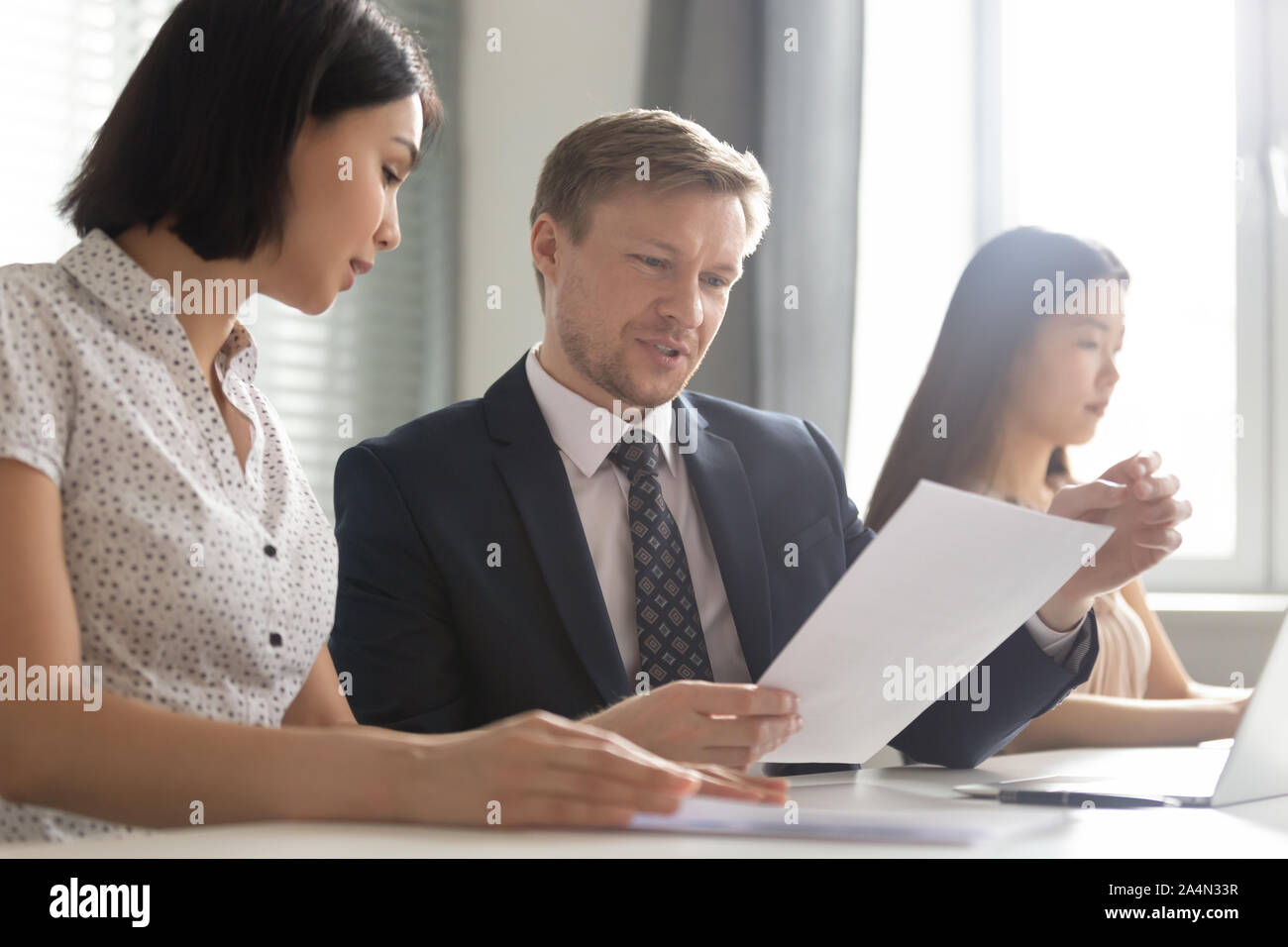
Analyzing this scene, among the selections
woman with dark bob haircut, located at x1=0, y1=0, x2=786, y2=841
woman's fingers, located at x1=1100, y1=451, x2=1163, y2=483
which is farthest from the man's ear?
woman's fingers, located at x1=1100, y1=451, x2=1163, y2=483

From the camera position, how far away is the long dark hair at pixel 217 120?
1.03m

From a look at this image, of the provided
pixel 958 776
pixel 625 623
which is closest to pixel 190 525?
pixel 625 623

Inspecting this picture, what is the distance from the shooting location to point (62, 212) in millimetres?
1112

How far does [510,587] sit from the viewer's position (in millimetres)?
1438

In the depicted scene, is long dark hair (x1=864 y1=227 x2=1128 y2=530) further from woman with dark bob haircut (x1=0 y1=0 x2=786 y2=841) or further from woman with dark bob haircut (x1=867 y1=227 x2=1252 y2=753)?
woman with dark bob haircut (x1=0 y1=0 x2=786 y2=841)

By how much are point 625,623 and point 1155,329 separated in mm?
1990

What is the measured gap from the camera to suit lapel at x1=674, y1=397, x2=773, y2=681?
1.48 meters

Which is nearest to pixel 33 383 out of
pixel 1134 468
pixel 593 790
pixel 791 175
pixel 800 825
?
pixel 593 790

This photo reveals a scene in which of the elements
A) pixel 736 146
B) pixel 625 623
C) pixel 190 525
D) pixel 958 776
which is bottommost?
pixel 958 776

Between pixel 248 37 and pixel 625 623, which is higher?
pixel 248 37

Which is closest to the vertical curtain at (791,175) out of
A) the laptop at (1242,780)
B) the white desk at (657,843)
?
the laptop at (1242,780)

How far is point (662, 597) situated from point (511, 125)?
1.97 meters

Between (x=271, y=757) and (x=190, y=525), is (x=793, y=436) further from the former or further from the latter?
(x=271, y=757)

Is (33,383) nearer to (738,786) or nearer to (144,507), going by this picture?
(144,507)
